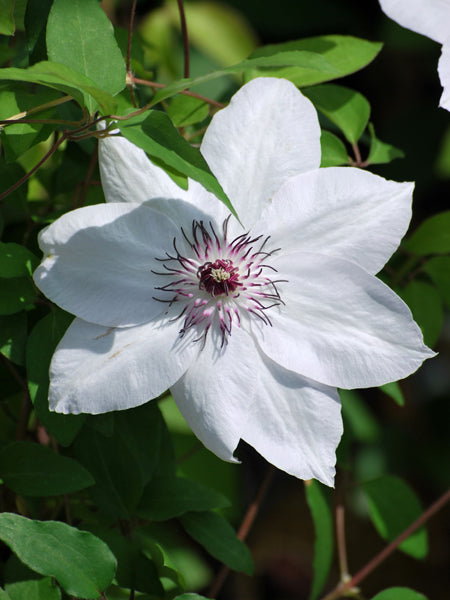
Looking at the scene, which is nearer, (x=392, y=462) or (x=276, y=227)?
(x=276, y=227)

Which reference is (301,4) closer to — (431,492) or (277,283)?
(431,492)

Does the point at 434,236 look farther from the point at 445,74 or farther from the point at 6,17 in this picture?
the point at 6,17

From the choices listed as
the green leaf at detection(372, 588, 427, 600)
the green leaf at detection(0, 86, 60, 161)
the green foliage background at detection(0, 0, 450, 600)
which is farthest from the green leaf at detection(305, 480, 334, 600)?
the green leaf at detection(0, 86, 60, 161)

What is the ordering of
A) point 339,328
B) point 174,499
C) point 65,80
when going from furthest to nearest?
point 174,499, point 339,328, point 65,80

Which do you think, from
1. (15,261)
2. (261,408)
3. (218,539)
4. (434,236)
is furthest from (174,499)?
(434,236)

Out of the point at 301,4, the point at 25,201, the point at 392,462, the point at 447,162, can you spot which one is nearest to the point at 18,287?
the point at 25,201

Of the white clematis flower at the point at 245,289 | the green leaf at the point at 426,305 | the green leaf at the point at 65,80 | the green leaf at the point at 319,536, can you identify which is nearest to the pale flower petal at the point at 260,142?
the white clematis flower at the point at 245,289

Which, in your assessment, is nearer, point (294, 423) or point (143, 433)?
point (294, 423)
